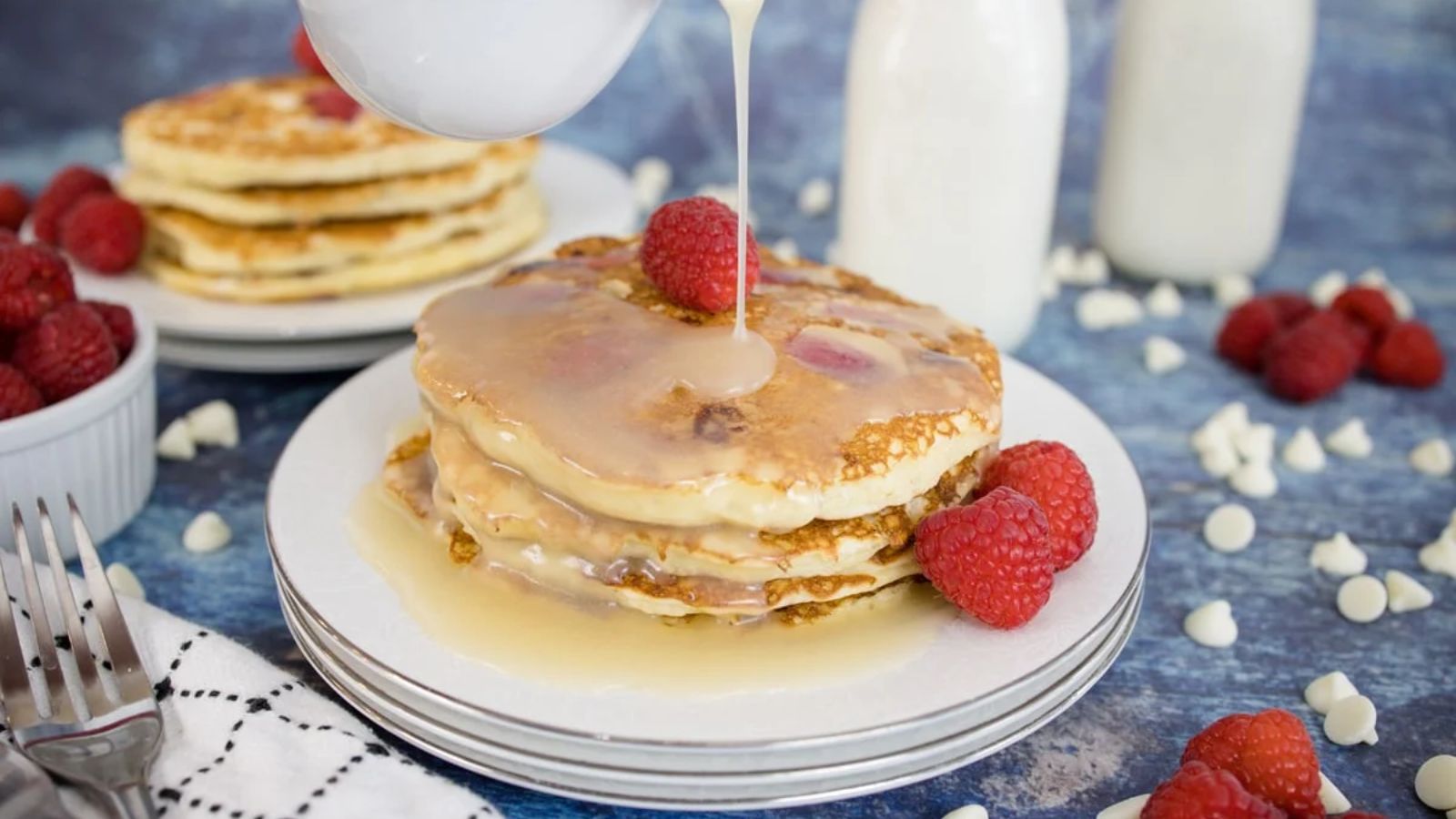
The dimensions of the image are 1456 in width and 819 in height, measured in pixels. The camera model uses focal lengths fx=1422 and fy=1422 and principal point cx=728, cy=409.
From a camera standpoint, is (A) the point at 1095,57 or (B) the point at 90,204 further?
(A) the point at 1095,57

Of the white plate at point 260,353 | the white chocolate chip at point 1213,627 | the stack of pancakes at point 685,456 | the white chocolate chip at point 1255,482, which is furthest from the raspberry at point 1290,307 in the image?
the white plate at point 260,353

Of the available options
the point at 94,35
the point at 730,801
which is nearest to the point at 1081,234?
the point at 730,801

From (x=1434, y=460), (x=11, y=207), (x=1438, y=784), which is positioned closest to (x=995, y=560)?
(x=1438, y=784)

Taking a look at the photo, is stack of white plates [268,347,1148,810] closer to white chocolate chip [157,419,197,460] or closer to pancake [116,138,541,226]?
white chocolate chip [157,419,197,460]

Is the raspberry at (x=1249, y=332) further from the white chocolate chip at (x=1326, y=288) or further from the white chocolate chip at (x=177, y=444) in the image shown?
the white chocolate chip at (x=177, y=444)

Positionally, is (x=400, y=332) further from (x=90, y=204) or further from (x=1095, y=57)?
(x=1095, y=57)

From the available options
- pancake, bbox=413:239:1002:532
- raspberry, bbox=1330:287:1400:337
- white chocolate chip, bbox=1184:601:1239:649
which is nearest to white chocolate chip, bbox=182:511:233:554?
pancake, bbox=413:239:1002:532
